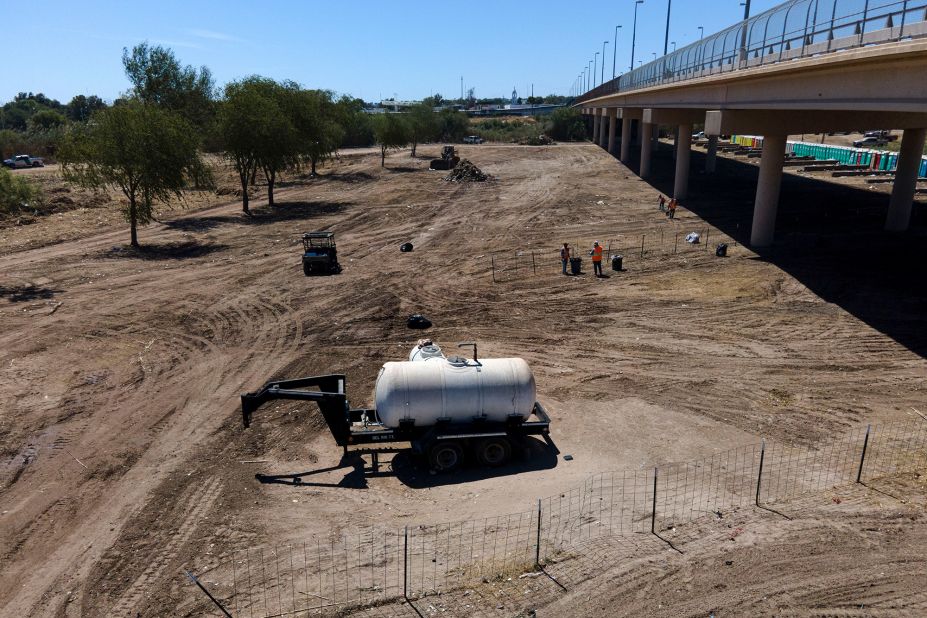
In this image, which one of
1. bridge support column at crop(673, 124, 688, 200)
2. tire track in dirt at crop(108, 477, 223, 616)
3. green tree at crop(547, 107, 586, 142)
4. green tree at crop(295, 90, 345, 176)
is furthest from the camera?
green tree at crop(547, 107, 586, 142)

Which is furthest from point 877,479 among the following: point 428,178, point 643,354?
point 428,178

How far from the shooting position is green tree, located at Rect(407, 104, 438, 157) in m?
89.0

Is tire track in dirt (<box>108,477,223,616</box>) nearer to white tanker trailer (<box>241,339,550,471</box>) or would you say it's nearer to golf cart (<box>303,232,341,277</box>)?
white tanker trailer (<box>241,339,550,471</box>)

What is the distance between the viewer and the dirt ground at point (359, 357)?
1188 cm

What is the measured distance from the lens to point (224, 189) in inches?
2228

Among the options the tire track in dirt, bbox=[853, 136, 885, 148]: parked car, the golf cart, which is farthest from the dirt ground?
bbox=[853, 136, 885, 148]: parked car

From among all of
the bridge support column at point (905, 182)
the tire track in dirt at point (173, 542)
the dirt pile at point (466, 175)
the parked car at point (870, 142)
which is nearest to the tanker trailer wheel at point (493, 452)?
the tire track in dirt at point (173, 542)

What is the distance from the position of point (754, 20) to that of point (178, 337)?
26.2 meters

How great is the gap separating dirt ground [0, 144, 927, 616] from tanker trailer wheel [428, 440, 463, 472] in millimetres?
287

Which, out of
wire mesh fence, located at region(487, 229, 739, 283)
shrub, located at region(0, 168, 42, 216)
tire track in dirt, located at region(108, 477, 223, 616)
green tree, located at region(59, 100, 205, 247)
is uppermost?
green tree, located at region(59, 100, 205, 247)

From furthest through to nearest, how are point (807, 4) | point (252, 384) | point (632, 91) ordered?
point (632, 91) < point (807, 4) < point (252, 384)

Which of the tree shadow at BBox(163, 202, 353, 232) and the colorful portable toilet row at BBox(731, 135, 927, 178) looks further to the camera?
the colorful portable toilet row at BBox(731, 135, 927, 178)

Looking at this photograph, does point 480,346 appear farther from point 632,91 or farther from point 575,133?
point 575,133

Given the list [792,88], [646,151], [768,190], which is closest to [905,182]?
[768,190]
